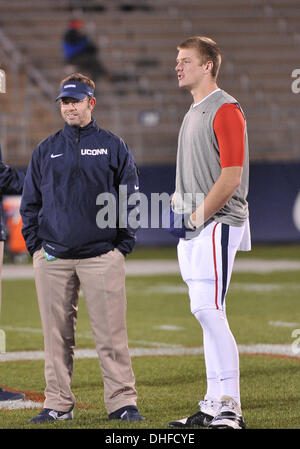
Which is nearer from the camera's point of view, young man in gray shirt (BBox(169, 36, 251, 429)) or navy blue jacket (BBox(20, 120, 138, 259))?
young man in gray shirt (BBox(169, 36, 251, 429))

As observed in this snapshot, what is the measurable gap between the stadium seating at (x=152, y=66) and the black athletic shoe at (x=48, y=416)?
15526mm

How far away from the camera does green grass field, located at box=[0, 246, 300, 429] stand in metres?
5.46

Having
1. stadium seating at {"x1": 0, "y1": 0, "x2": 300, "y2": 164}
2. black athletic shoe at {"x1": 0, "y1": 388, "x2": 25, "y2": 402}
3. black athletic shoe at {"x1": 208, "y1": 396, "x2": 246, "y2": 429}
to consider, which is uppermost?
stadium seating at {"x1": 0, "y1": 0, "x2": 300, "y2": 164}

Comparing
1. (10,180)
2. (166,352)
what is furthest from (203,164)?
(166,352)

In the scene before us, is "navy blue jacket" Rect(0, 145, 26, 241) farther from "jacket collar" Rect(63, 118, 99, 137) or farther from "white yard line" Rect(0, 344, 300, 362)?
"white yard line" Rect(0, 344, 300, 362)

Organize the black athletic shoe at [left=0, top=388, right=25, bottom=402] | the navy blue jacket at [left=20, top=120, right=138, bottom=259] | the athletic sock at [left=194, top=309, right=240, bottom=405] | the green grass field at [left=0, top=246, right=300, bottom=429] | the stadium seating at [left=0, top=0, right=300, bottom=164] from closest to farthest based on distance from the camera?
the athletic sock at [left=194, top=309, right=240, bottom=405] < the navy blue jacket at [left=20, top=120, right=138, bottom=259] < the green grass field at [left=0, top=246, right=300, bottom=429] < the black athletic shoe at [left=0, top=388, right=25, bottom=402] < the stadium seating at [left=0, top=0, right=300, bottom=164]

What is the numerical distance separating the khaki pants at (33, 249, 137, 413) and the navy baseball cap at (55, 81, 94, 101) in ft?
2.77

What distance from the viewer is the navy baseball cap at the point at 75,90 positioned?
16.6 feet

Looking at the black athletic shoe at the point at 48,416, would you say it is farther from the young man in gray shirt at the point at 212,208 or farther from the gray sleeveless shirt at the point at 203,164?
the gray sleeveless shirt at the point at 203,164

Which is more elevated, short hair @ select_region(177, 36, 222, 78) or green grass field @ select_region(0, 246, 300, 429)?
short hair @ select_region(177, 36, 222, 78)

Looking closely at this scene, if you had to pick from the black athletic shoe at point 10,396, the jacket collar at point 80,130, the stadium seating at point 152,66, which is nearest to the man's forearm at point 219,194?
the jacket collar at point 80,130

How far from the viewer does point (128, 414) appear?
199 inches

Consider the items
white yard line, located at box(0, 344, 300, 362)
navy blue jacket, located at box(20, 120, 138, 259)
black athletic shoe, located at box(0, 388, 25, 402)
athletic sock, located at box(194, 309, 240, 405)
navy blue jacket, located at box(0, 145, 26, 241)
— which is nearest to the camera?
athletic sock, located at box(194, 309, 240, 405)

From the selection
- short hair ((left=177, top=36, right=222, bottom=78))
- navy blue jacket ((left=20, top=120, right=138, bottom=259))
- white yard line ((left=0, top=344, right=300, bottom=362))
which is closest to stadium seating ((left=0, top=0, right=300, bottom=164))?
white yard line ((left=0, top=344, right=300, bottom=362))
